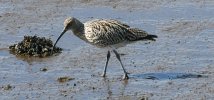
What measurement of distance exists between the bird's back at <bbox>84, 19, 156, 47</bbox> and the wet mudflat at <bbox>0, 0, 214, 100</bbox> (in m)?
0.56

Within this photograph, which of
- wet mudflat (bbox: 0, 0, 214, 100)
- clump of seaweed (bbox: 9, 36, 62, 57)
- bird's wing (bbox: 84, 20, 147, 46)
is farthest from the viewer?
clump of seaweed (bbox: 9, 36, 62, 57)

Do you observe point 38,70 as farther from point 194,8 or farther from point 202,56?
point 194,8

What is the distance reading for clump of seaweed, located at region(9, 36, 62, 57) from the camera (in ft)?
44.0

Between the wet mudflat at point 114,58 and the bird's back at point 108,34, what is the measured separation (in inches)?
21.9

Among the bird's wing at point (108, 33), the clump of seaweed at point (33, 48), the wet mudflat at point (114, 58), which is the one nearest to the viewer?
the wet mudflat at point (114, 58)

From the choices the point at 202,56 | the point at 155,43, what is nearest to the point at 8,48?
the point at 155,43

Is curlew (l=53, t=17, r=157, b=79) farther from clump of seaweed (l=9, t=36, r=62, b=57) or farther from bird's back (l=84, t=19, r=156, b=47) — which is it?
clump of seaweed (l=9, t=36, r=62, b=57)

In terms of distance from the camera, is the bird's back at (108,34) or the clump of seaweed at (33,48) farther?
the clump of seaweed at (33,48)

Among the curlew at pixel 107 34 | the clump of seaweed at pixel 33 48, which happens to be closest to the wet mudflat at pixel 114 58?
the clump of seaweed at pixel 33 48

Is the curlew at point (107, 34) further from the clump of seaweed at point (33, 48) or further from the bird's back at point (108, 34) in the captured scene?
the clump of seaweed at point (33, 48)

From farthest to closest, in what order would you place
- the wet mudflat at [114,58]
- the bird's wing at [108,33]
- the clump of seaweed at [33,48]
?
the clump of seaweed at [33,48] < the bird's wing at [108,33] < the wet mudflat at [114,58]

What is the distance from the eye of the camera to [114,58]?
13.1m

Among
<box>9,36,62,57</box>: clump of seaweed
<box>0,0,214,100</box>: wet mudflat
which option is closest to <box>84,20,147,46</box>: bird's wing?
<box>0,0,214,100</box>: wet mudflat

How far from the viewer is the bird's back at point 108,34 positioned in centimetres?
1208
